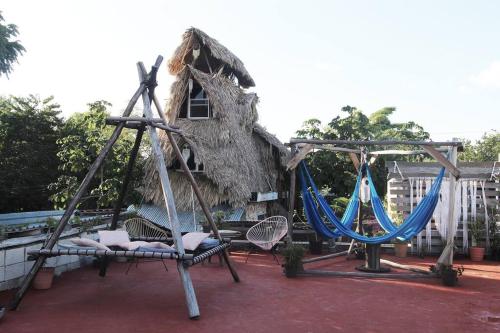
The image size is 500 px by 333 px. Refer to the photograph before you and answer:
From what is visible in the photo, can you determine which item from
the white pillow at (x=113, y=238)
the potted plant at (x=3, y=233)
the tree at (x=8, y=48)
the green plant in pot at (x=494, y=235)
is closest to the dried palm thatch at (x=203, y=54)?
the tree at (x=8, y=48)

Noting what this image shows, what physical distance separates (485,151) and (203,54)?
49.2 feet

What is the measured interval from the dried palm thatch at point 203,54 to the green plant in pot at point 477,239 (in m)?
7.57

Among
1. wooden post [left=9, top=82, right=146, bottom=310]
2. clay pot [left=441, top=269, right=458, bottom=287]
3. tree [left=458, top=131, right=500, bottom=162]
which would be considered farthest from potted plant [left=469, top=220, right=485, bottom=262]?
tree [left=458, top=131, right=500, bottom=162]

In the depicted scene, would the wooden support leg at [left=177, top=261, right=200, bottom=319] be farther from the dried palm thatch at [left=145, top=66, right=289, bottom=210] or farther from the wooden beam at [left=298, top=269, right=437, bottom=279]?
→ the dried palm thatch at [left=145, top=66, right=289, bottom=210]

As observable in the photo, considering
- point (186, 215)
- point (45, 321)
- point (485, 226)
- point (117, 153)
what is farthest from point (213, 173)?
point (45, 321)

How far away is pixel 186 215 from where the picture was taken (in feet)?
34.6

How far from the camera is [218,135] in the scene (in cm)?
1070

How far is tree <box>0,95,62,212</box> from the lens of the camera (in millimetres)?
12859

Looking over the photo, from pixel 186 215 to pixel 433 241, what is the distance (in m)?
5.59

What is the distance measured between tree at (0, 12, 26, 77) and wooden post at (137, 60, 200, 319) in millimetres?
3494

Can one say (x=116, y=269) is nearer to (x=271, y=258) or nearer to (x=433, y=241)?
(x=271, y=258)

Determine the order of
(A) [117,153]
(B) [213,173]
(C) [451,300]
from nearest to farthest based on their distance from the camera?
(C) [451,300]
(A) [117,153]
(B) [213,173]

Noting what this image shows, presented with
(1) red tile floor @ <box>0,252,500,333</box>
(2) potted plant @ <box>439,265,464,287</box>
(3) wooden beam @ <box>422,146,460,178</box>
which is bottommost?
(1) red tile floor @ <box>0,252,500,333</box>

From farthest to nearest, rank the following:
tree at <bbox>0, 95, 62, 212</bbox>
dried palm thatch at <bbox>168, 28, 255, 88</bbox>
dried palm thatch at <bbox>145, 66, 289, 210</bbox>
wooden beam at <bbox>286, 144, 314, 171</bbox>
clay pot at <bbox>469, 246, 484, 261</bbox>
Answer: tree at <bbox>0, 95, 62, 212</bbox>, dried palm thatch at <bbox>168, 28, 255, 88</bbox>, dried palm thatch at <bbox>145, 66, 289, 210</bbox>, clay pot at <bbox>469, 246, 484, 261</bbox>, wooden beam at <bbox>286, 144, 314, 171</bbox>
